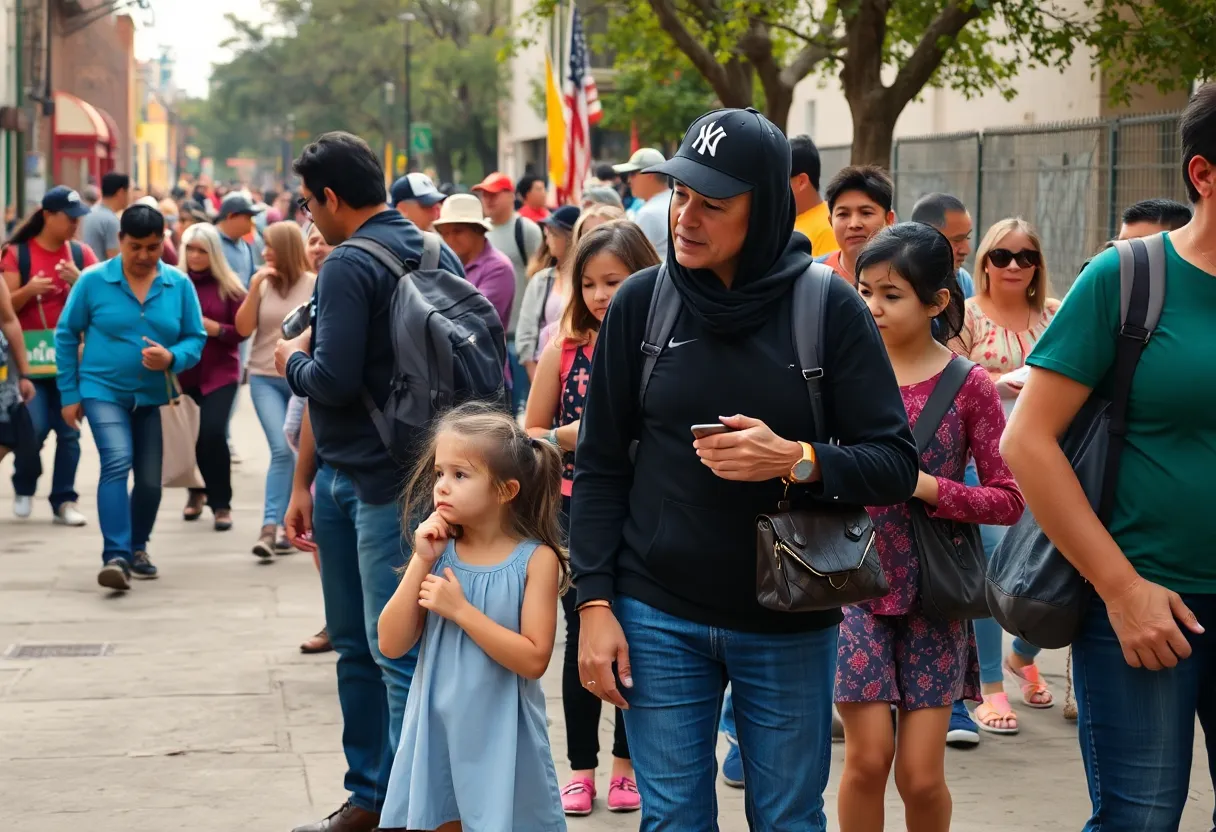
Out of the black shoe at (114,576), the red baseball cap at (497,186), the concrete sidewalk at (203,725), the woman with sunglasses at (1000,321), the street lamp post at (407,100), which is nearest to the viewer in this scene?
the concrete sidewalk at (203,725)

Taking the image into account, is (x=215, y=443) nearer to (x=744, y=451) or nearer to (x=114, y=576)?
(x=114, y=576)

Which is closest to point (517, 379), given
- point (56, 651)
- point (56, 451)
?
point (56, 451)

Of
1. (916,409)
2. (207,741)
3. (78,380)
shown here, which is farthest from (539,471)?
(78,380)

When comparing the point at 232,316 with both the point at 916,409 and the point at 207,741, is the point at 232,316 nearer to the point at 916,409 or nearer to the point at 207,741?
the point at 207,741

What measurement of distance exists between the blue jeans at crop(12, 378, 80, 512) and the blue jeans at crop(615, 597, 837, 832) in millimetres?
7832

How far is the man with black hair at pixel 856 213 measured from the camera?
6.15 m

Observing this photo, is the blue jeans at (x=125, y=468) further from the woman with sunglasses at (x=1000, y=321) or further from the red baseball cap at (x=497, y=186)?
the woman with sunglasses at (x=1000, y=321)

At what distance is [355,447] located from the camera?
4.93 m

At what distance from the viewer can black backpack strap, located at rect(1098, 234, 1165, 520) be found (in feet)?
10.2

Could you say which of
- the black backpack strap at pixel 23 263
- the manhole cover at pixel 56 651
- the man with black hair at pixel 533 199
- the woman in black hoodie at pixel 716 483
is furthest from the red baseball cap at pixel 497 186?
the woman in black hoodie at pixel 716 483

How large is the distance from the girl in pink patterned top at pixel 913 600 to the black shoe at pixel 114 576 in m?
5.25

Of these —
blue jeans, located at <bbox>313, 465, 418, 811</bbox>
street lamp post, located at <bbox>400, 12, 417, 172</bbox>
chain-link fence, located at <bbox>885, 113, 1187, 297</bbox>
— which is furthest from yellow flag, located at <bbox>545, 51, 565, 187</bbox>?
street lamp post, located at <bbox>400, 12, 417, 172</bbox>

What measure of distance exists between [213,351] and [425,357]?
5752 mm

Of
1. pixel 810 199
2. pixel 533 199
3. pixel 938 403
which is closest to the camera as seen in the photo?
pixel 938 403
